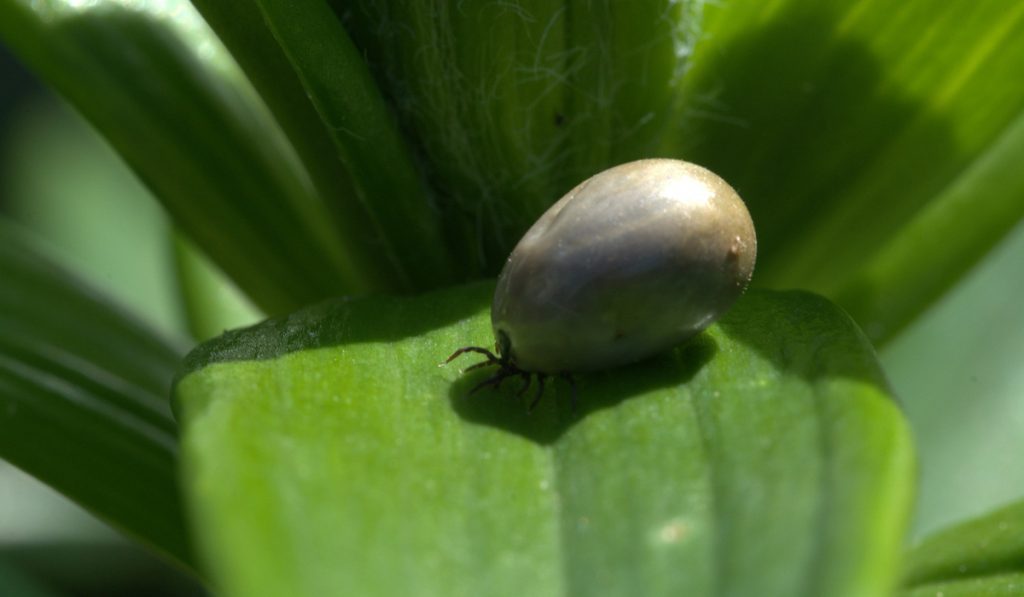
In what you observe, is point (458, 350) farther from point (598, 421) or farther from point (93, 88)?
point (93, 88)

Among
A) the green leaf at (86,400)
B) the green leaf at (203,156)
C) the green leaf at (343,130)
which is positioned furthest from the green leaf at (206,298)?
the green leaf at (343,130)

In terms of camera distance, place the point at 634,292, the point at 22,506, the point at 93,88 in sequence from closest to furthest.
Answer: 1. the point at 634,292
2. the point at 93,88
3. the point at 22,506

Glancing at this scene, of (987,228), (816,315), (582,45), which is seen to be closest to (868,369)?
(816,315)

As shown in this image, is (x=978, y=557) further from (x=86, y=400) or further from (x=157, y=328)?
(x=157, y=328)

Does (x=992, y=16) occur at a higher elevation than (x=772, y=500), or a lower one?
higher

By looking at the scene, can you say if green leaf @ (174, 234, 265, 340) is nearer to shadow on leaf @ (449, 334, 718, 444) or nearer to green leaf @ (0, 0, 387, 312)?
green leaf @ (0, 0, 387, 312)

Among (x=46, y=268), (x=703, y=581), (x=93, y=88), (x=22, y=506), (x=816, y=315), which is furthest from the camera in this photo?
(x=22, y=506)

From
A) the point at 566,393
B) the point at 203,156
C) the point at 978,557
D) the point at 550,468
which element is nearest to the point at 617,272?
the point at 566,393

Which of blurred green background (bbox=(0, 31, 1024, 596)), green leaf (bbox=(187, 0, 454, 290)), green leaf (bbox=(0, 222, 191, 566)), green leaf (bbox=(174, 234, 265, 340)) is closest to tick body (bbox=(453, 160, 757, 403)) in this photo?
green leaf (bbox=(187, 0, 454, 290))
